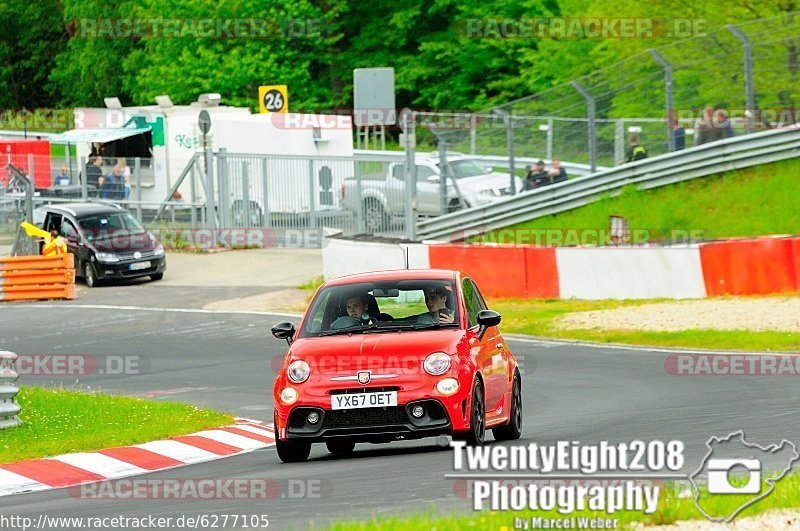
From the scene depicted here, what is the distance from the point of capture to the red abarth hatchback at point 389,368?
1205 cm

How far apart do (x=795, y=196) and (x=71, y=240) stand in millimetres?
15596

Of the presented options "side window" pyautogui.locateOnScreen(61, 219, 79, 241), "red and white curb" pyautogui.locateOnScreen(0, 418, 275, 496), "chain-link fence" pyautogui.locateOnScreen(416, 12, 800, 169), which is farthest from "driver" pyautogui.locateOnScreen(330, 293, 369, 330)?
"side window" pyautogui.locateOnScreen(61, 219, 79, 241)

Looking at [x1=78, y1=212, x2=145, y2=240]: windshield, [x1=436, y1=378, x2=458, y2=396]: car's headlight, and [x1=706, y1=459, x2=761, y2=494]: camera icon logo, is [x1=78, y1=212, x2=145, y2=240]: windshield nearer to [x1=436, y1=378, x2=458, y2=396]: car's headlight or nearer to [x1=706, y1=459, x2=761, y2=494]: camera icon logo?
[x1=436, y1=378, x2=458, y2=396]: car's headlight

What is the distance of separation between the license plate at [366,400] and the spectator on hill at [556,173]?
19.2m

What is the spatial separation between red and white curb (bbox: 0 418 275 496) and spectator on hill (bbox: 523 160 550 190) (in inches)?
645

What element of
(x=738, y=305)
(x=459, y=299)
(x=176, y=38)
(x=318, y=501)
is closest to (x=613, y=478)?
(x=318, y=501)

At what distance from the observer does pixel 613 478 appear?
961 cm

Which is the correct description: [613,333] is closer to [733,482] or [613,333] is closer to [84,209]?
[733,482]

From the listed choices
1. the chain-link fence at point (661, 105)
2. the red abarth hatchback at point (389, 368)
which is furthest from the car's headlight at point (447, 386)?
the chain-link fence at point (661, 105)

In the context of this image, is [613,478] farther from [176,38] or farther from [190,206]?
[176,38]

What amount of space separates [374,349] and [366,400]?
452 mm

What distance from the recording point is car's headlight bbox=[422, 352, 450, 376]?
1210 centimetres

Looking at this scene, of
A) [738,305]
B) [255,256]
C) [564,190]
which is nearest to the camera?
[738,305]

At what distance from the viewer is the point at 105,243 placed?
116 feet
